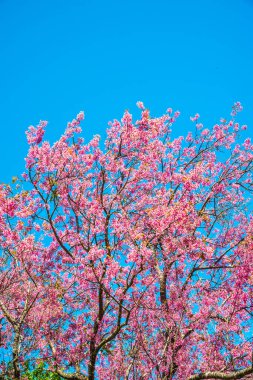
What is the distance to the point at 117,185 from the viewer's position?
36.6 ft

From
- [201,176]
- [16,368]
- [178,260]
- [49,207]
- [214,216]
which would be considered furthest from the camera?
[214,216]

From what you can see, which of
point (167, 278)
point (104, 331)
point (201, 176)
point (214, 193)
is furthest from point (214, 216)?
point (104, 331)

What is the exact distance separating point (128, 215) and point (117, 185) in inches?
37.4

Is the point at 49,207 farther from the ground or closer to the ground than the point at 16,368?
farther from the ground

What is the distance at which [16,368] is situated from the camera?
29.1ft

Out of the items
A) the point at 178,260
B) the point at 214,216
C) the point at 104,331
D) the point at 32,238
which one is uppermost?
the point at 214,216

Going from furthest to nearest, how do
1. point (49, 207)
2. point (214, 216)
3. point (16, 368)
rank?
point (214, 216) → point (49, 207) → point (16, 368)

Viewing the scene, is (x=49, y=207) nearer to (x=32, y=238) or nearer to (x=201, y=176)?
(x=32, y=238)

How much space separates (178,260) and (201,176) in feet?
9.17

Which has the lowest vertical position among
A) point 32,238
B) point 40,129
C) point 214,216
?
point 32,238

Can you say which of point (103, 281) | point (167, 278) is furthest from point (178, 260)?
point (103, 281)

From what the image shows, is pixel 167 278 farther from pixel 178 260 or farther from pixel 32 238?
pixel 32 238

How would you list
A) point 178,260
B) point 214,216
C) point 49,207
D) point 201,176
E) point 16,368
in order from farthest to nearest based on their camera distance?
point 214,216
point 201,176
point 178,260
point 49,207
point 16,368

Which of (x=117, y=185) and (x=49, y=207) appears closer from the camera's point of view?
(x=49, y=207)
